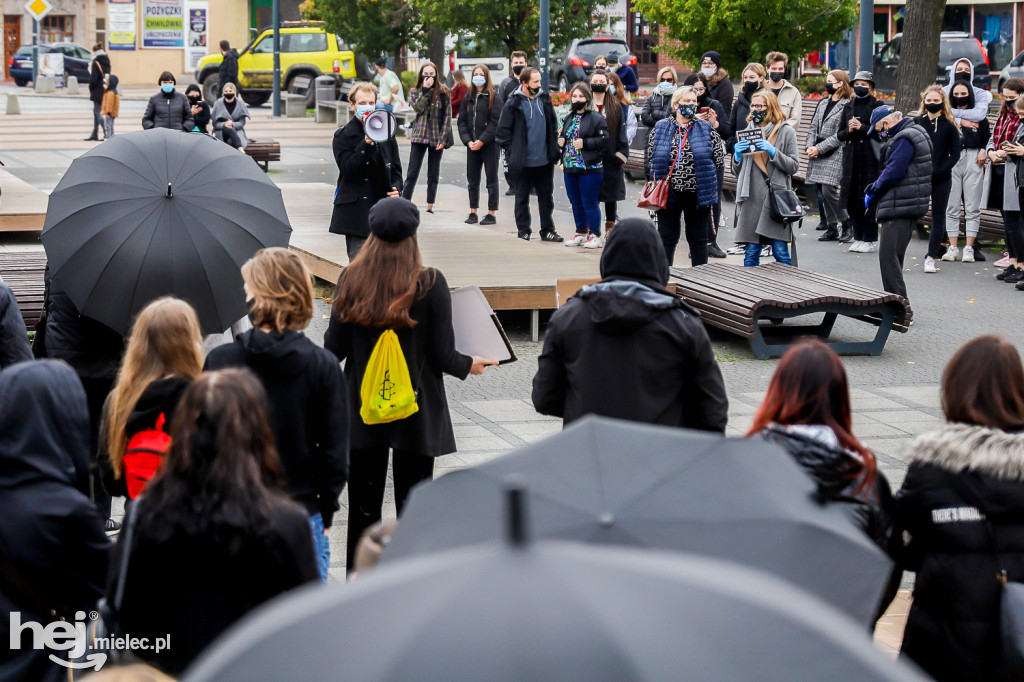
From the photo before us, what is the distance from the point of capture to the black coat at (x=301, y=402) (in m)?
4.33

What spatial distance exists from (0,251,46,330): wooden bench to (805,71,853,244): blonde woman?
347 inches

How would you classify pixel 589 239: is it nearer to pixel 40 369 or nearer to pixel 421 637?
pixel 40 369

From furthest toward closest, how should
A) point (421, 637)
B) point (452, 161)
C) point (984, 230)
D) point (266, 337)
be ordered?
point (452, 161), point (984, 230), point (266, 337), point (421, 637)

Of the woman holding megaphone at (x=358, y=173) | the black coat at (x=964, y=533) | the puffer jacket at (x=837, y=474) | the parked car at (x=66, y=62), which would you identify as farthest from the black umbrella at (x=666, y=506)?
the parked car at (x=66, y=62)

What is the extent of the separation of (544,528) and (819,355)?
4.44 feet

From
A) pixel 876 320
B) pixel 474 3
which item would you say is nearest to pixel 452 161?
pixel 474 3

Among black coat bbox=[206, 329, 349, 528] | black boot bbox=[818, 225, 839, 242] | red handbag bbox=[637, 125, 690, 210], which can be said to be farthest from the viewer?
black boot bbox=[818, 225, 839, 242]

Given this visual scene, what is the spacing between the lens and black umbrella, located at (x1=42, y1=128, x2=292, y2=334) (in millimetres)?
5609

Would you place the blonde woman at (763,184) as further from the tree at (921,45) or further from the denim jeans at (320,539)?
the denim jeans at (320,539)

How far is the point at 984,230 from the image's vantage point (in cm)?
1466

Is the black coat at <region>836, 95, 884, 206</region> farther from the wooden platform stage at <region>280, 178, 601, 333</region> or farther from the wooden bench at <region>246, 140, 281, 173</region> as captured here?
the wooden bench at <region>246, 140, 281, 173</region>

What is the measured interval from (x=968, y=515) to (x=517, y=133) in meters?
10.9

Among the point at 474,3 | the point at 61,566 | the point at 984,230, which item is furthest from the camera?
the point at 474,3

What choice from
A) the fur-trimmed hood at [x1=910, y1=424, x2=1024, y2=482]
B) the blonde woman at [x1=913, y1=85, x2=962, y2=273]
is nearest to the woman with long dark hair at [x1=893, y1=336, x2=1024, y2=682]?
the fur-trimmed hood at [x1=910, y1=424, x2=1024, y2=482]
